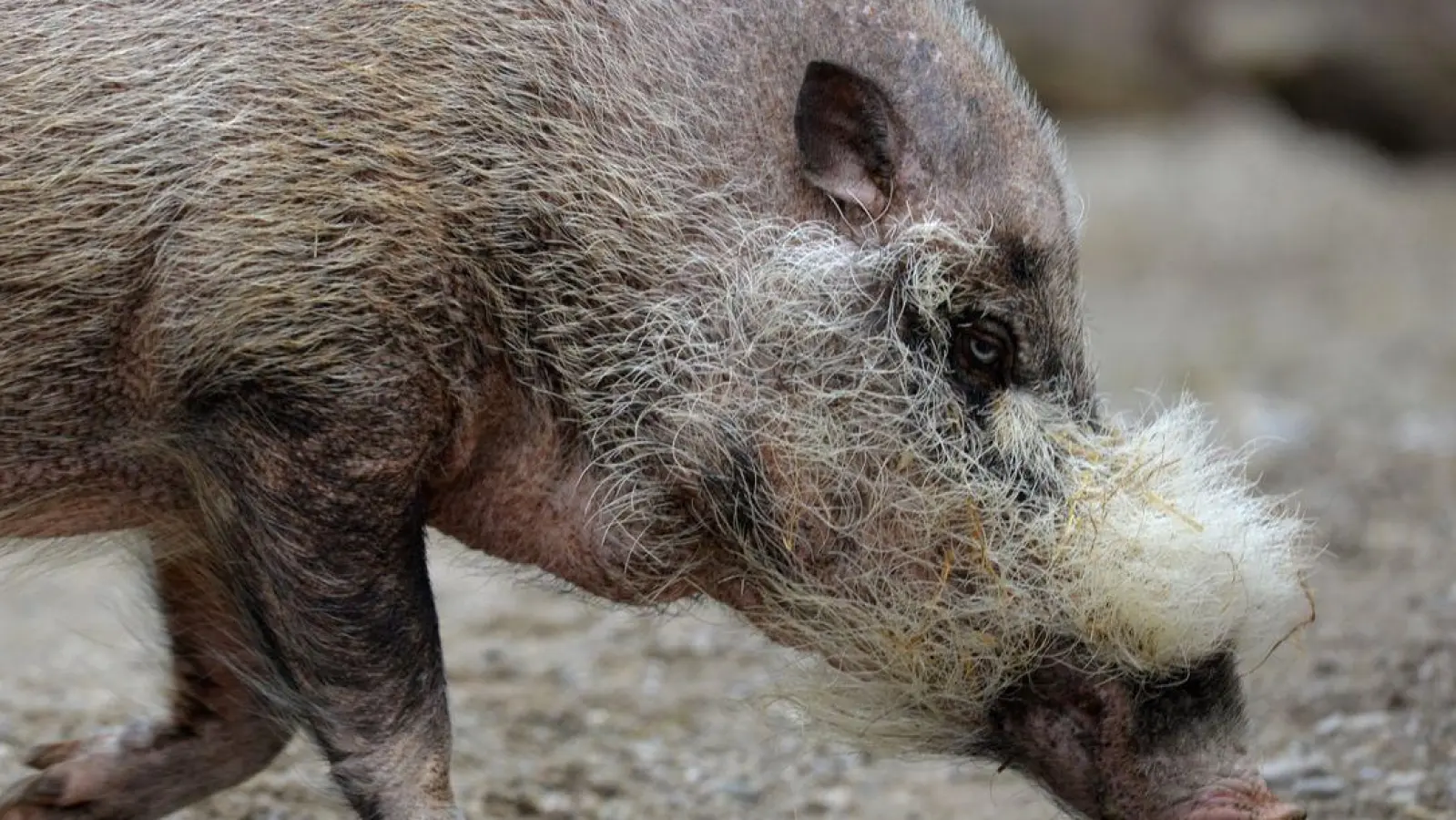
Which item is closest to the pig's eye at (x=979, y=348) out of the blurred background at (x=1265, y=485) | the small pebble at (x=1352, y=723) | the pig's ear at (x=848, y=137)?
the pig's ear at (x=848, y=137)

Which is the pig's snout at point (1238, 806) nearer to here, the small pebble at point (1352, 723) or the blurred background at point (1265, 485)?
the blurred background at point (1265, 485)

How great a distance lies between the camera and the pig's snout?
3691 mm

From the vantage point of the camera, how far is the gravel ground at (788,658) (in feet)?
16.5

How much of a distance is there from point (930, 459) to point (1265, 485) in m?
4.63

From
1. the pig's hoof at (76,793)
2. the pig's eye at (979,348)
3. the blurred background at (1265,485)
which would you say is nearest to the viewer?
the pig's eye at (979,348)

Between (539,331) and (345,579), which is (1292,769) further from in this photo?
(345,579)

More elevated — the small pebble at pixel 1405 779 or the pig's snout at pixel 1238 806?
the small pebble at pixel 1405 779

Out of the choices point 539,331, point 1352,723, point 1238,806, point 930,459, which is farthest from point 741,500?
point 1352,723

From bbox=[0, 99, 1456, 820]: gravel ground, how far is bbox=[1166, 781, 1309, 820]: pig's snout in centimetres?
102

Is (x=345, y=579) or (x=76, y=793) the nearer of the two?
(x=345, y=579)

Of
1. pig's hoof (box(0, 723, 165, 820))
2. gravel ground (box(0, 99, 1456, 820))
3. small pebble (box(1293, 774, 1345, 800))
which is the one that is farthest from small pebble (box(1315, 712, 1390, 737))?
pig's hoof (box(0, 723, 165, 820))

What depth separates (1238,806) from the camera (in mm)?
3723

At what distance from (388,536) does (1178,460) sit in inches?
61.2

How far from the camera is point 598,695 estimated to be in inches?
247
